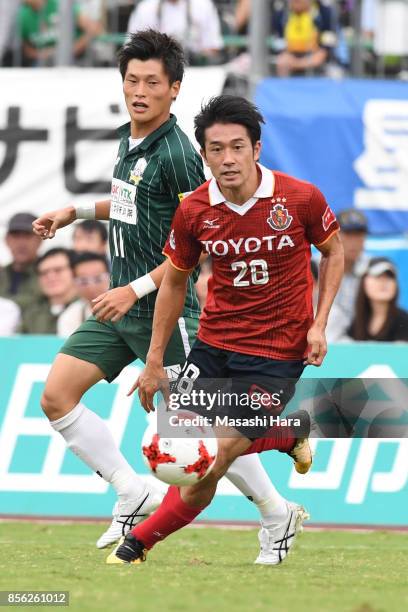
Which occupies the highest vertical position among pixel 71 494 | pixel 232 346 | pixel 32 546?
pixel 232 346

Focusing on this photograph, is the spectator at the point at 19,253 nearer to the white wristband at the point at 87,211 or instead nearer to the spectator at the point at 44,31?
the spectator at the point at 44,31

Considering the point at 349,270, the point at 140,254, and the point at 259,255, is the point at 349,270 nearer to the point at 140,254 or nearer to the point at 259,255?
the point at 140,254

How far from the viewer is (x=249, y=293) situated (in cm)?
702

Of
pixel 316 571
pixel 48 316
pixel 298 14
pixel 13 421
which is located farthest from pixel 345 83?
pixel 316 571

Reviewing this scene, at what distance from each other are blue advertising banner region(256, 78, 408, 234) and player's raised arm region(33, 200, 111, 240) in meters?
5.43

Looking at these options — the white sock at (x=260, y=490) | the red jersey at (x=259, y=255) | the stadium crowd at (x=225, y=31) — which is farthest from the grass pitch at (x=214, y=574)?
the stadium crowd at (x=225, y=31)

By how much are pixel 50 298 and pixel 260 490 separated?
17.3ft

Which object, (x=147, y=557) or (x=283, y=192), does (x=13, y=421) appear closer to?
(x=147, y=557)

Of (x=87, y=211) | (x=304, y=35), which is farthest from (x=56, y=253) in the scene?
(x=87, y=211)

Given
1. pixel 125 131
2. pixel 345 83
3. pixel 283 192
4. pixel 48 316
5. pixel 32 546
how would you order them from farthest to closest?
1. pixel 345 83
2. pixel 48 316
3. pixel 32 546
4. pixel 125 131
5. pixel 283 192

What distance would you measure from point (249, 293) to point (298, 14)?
7.61m

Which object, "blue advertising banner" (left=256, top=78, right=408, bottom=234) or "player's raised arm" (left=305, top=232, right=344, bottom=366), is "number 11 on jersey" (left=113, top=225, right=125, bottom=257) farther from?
"blue advertising banner" (left=256, top=78, right=408, bottom=234)

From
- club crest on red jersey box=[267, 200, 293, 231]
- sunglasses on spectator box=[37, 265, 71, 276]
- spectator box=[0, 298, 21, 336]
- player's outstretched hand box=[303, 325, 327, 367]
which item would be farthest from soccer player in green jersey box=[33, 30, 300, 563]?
spectator box=[0, 298, 21, 336]

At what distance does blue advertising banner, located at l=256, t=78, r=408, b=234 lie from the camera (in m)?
13.2
